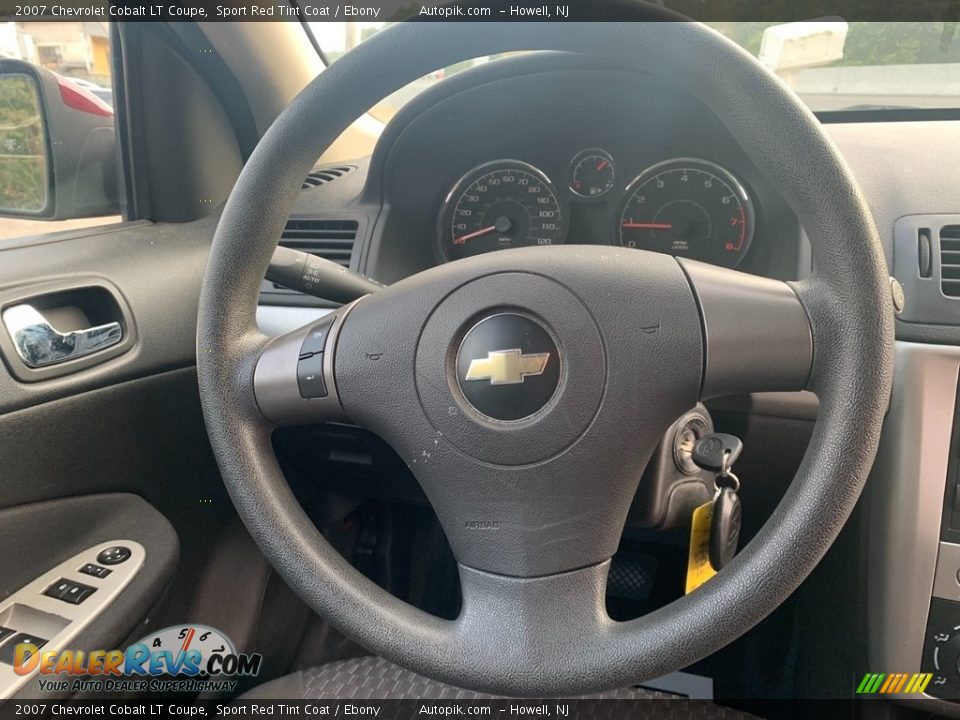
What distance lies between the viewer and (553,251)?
87 centimetres

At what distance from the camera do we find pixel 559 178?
4.57 ft

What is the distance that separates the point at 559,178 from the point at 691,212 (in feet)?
0.80

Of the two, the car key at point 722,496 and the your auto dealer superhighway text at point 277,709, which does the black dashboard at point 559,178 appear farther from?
the your auto dealer superhighway text at point 277,709

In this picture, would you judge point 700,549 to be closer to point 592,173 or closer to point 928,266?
point 928,266

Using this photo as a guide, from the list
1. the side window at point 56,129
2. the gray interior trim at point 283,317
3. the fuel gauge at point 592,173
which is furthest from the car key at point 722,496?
the side window at point 56,129

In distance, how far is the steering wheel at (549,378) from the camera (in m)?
0.75

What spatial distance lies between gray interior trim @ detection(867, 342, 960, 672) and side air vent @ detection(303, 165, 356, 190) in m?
1.08

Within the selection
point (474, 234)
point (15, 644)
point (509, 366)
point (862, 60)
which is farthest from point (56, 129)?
point (862, 60)

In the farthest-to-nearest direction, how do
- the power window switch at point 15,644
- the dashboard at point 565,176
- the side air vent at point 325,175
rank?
the side air vent at point 325,175
the dashboard at point 565,176
the power window switch at point 15,644

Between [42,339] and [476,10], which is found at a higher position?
[476,10]

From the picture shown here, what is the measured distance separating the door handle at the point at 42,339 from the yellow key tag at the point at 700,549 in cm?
91

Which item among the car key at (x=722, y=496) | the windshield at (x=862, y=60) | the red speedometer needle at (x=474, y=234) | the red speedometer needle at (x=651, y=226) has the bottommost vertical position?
the car key at (x=722, y=496)

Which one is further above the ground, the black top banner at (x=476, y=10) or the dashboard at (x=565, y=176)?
the black top banner at (x=476, y=10)

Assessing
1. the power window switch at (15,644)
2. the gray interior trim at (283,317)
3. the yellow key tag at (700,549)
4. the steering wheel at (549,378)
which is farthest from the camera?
the gray interior trim at (283,317)
